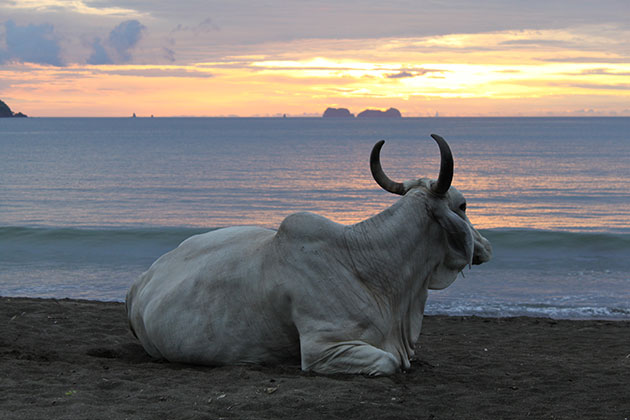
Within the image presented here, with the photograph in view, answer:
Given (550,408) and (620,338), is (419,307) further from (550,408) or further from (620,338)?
(620,338)

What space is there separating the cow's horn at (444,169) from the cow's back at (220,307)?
61.4 inches

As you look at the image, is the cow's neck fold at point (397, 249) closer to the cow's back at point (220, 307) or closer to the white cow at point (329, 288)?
the white cow at point (329, 288)

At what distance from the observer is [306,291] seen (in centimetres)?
659

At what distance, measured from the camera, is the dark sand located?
18.1 feet

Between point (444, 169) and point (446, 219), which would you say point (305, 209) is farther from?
point (444, 169)

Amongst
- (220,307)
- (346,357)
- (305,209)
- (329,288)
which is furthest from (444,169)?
(305,209)

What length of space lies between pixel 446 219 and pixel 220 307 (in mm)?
2096

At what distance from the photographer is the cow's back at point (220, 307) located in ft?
22.2

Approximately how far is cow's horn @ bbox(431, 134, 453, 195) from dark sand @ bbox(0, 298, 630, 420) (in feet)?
5.29

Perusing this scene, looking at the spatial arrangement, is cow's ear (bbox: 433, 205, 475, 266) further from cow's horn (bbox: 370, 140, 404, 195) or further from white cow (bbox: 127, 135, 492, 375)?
cow's horn (bbox: 370, 140, 404, 195)

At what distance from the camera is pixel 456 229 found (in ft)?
22.1

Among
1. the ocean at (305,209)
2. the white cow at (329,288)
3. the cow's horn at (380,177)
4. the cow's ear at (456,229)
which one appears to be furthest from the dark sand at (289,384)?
the ocean at (305,209)

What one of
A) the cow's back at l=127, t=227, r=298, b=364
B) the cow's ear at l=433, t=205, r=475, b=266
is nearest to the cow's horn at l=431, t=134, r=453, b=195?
the cow's ear at l=433, t=205, r=475, b=266

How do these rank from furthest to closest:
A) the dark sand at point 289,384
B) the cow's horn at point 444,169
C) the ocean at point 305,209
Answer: the ocean at point 305,209 < the cow's horn at point 444,169 < the dark sand at point 289,384
